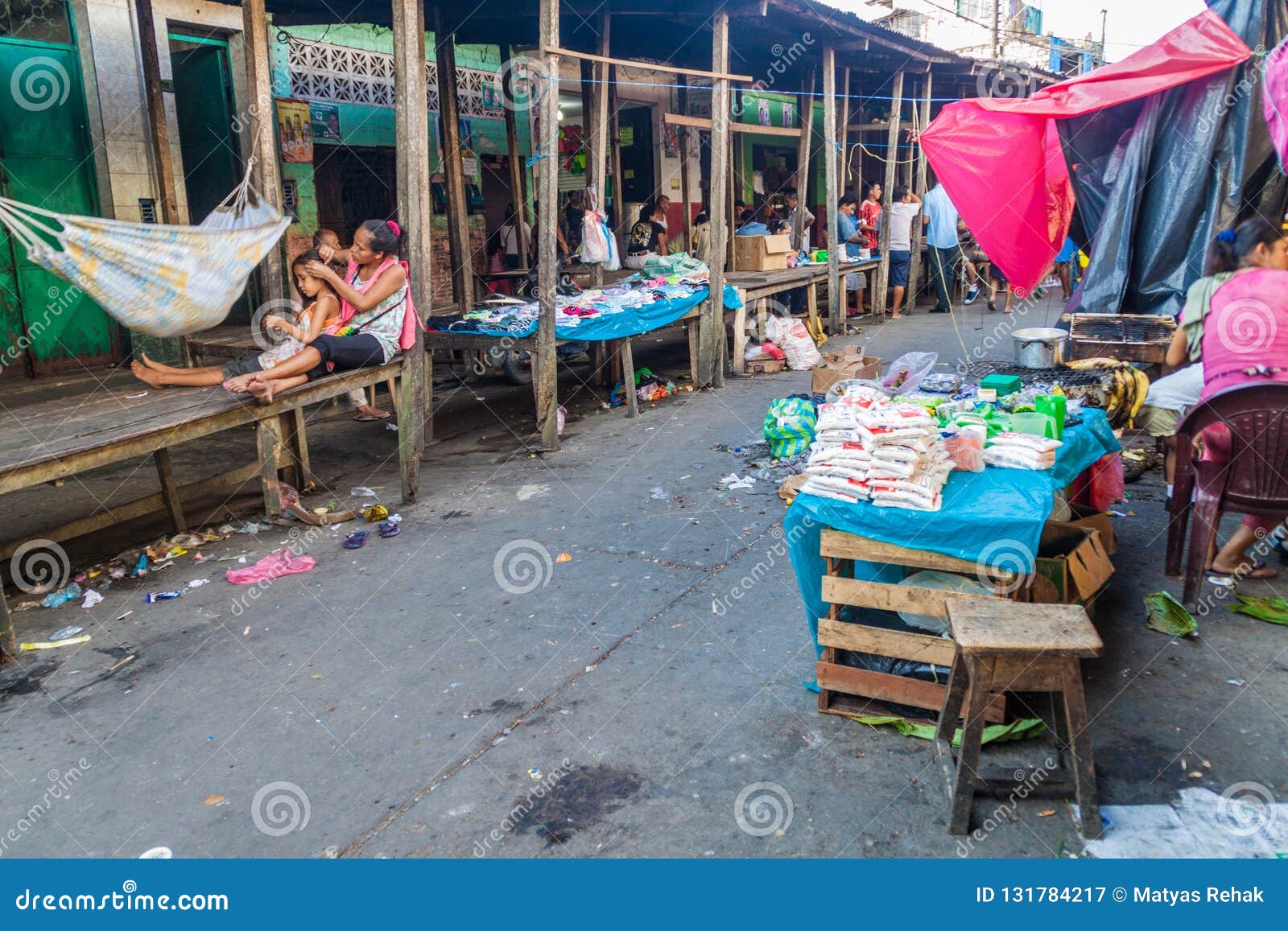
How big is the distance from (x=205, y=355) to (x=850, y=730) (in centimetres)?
574

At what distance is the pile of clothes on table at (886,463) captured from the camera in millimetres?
3301

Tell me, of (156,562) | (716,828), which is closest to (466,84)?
(156,562)

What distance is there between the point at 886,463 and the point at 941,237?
37.9ft

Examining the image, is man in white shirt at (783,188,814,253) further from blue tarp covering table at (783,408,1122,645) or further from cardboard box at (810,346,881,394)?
blue tarp covering table at (783,408,1122,645)

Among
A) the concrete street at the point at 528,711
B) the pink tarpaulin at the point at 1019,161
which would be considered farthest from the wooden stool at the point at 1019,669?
the pink tarpaulin at the point at 1019,161

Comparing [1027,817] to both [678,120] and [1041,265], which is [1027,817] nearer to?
[1041,265]

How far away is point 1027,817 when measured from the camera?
2850 mm

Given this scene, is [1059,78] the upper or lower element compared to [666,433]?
upper

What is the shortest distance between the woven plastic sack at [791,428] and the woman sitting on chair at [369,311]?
2731 millimetres

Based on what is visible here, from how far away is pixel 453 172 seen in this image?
29.1ft

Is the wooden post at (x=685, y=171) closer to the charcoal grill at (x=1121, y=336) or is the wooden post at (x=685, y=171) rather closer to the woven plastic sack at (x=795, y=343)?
the woven plastic sack at (x=795, y=343)

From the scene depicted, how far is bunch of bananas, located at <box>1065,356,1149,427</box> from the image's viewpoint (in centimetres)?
525

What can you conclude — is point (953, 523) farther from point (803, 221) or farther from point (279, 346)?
point (803, 221)

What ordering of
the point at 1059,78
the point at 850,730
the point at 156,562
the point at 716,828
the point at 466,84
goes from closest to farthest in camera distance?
the point at 716,828 < the point at 850,730 < the point at 156,562 < the point at 466,84 < the point at 1059,78
